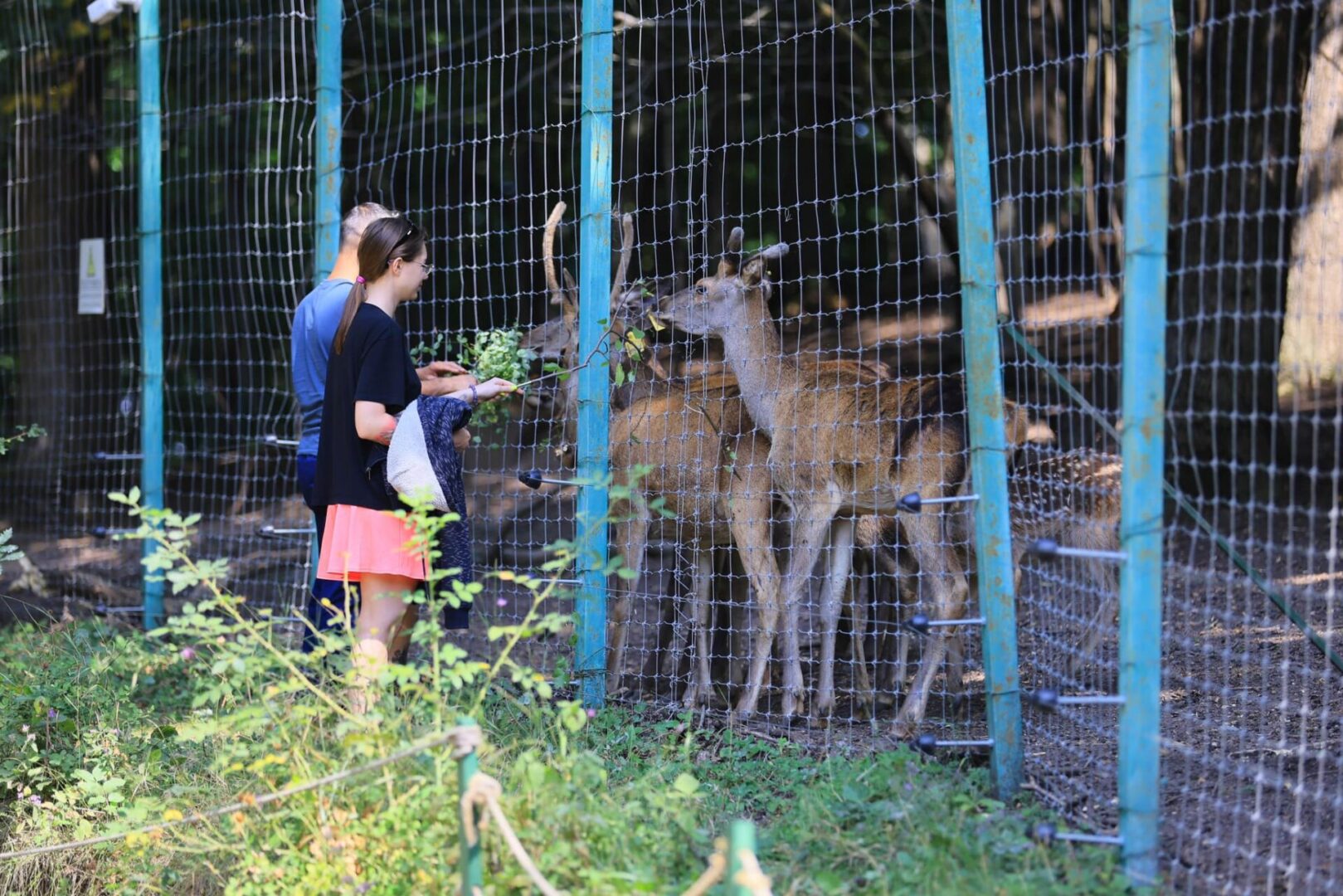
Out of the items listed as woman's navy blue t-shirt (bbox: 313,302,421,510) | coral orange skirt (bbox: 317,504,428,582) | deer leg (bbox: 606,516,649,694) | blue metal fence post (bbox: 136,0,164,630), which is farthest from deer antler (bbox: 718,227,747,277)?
blue metal fence post (bbox: 136,0,164,630)

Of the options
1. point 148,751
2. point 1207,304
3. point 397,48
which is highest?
point 397,48

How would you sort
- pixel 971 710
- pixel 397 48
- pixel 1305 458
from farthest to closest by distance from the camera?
pixel 397 48 → pixel 1305 458 → pixel 971 710

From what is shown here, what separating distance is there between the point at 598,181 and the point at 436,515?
1.60 m

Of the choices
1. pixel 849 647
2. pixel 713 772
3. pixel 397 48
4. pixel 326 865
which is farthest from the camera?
pixel 397 48

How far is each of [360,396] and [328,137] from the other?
249 cm

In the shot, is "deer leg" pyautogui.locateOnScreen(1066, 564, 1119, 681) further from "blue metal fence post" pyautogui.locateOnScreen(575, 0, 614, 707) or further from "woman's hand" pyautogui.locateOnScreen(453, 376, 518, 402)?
"woman's hand" pyautogui.locateOnScreen(453, 376, 518, 402)

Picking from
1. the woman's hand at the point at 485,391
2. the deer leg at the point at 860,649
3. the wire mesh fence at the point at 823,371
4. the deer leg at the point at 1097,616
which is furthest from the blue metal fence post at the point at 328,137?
the deer leg at the point at 1097,616

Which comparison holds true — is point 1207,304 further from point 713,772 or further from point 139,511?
point 139,511

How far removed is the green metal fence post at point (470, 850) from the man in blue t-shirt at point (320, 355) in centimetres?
203

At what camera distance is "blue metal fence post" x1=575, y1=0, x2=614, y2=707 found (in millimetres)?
5828

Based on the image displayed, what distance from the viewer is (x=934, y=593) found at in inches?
236

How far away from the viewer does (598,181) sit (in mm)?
→ 5875

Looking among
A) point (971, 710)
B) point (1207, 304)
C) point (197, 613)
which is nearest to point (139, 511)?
point (197, 613)

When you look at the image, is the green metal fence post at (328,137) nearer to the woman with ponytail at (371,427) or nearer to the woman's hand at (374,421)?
the woman with ponytail at (371,427)
